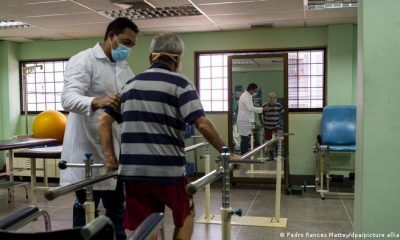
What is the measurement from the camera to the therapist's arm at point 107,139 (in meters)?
1.88

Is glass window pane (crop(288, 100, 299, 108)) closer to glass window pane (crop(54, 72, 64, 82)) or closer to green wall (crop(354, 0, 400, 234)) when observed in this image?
green wall (crop(354, 0, 400, 234))

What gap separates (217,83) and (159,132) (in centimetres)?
482

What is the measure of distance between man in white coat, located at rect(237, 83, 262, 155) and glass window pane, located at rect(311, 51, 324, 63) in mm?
1134

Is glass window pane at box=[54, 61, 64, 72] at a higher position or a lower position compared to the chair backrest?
higher

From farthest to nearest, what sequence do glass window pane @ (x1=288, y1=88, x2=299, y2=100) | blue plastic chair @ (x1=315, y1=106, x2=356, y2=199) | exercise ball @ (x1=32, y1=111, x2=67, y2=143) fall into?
1. glass window pane @ (x1=288, y1=88, x2=299, y2=100)
2. exercise ball @ (x1=32, y1=111, x2=67, y2=143)
3. blue plastic chair @ (x1=315, y1=106, x2=356, y2=199)

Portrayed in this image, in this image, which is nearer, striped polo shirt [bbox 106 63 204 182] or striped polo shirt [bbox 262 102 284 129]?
striped polo shirt [bbox 106 63 204 182]

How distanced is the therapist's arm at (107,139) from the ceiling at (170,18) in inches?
112

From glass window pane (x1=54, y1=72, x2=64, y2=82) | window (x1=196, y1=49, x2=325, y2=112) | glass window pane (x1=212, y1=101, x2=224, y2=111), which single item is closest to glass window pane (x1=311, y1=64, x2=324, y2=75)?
window (x1=196, y1=49, x2=325, y2=112)

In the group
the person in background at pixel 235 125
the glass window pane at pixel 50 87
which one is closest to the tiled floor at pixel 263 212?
the person in background at pixel 235 125

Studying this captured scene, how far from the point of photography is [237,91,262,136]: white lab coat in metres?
5.77

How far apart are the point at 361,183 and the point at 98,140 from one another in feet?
4.93

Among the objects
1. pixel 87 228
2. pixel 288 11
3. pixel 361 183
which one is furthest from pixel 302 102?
pixel 87 228

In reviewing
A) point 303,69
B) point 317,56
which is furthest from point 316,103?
point 317,56

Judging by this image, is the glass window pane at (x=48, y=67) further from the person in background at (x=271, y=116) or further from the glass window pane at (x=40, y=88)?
the person in background at (x=271, y=116)
